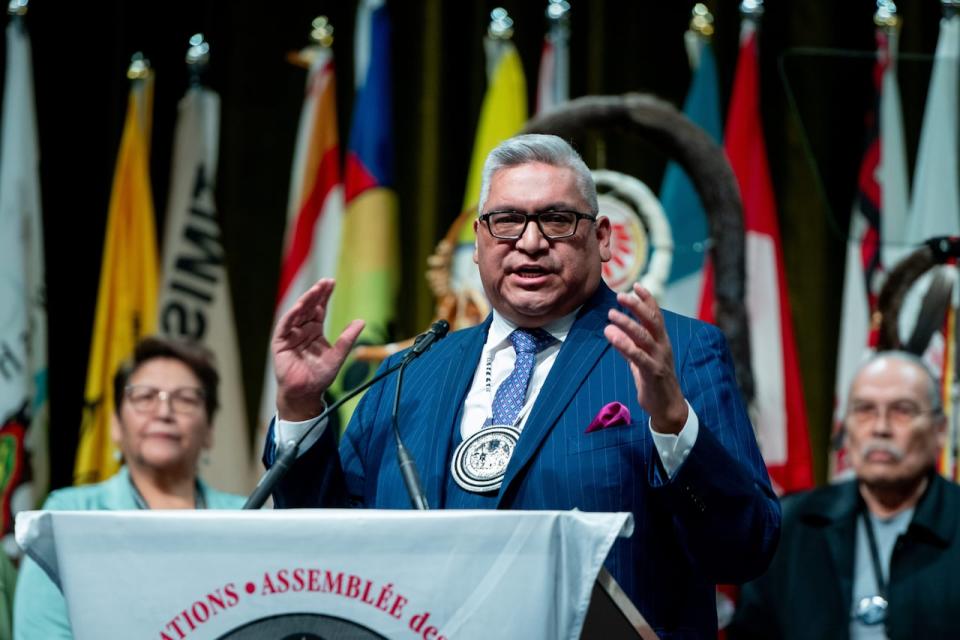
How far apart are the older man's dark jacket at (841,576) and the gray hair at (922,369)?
221mm

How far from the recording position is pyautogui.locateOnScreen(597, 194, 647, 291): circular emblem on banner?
4633 millimetres

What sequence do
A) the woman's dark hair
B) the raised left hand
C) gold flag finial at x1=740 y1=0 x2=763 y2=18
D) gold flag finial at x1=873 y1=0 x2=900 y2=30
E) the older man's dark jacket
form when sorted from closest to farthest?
the raised left hand < the older man's dark jacket < the woman's dark hair < gold flag finial at x1=873 y1=0 x2=900 y2=30 < gold flag finial at x1=740 y1=0 x2=763 y2=18

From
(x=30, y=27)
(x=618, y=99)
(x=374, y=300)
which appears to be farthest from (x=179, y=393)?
(x=30, y=27)

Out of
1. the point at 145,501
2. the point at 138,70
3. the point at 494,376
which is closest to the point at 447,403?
the point at 494,376

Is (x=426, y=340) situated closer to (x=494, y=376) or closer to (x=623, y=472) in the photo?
(x=494, y=376)

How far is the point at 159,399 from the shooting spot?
409 centimetres

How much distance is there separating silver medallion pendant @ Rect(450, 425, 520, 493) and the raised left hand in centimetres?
30

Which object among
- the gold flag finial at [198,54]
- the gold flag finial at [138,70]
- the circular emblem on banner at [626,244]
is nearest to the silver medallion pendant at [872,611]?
the circular emblem on banner at [626,244]

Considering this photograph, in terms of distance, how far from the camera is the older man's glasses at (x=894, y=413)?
4.06 meters

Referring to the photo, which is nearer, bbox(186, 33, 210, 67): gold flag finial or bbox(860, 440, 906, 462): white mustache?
bbox(860, 440, 906, 462): white mustache

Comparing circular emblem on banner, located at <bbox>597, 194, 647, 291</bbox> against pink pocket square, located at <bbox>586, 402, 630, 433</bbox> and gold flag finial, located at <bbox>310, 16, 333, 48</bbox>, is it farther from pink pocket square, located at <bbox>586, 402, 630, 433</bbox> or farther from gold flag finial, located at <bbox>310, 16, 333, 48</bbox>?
pink pocket square, located at <bbox>586, 402, 630, 433</bbox>

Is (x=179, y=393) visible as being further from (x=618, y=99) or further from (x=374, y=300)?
(x=618, y=99)

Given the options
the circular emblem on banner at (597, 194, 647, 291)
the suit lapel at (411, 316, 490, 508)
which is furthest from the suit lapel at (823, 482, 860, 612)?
the suit lapel at (411, 316, 490, 508)

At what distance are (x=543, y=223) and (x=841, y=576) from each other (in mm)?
1988
